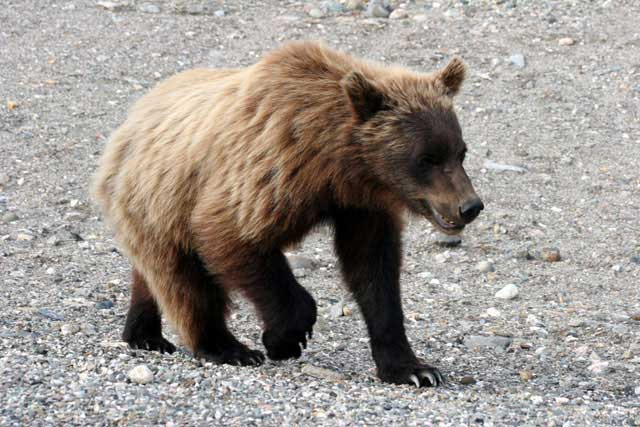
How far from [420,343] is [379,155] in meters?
1.67

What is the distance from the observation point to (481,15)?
12.9m

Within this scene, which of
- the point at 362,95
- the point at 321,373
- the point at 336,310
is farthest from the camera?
the point at 336,310

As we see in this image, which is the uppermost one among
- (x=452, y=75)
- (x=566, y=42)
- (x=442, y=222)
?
(x=452, y=75)

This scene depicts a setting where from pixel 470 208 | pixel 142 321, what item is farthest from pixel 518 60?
pixel 470 208

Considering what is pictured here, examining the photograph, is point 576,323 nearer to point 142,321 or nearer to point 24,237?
point 142,321

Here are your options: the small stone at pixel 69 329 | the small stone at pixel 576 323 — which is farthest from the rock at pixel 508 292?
the small stone at pixel 69 329

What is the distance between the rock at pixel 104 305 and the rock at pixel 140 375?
1798mm

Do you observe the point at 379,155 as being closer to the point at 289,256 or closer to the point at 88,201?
the point at 289,256

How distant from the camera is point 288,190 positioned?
5426 mm

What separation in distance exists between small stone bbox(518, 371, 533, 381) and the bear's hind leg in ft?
6.51

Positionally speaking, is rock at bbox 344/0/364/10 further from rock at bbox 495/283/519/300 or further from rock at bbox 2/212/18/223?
rock at bbox 495/283/519/300

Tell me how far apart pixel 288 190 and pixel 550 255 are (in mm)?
3552

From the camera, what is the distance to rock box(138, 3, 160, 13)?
13.0 meters

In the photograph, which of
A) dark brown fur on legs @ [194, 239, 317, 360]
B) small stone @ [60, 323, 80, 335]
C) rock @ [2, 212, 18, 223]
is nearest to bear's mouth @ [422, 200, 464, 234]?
dark brown fur on legs @ [194, 239, 317, 360]
